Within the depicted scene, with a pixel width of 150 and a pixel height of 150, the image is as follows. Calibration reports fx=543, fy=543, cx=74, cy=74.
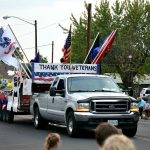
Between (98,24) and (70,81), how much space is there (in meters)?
38.9

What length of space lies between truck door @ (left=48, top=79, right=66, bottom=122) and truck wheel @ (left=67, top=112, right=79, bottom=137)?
574mm

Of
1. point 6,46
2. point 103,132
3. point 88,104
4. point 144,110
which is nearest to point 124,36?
point 144,110

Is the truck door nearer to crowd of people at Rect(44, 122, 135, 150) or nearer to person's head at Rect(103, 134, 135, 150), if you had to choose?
crowd of people at Rect(44, 122, 135, 150)

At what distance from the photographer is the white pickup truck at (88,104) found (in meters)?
15.6

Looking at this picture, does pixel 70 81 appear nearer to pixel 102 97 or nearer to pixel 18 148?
pixel 102 97

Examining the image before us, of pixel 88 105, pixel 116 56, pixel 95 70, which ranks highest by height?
pixel 116 56

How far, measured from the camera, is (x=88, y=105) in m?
15.6

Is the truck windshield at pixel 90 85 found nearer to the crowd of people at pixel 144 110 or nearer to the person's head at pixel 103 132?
the person's head at pixel 103 132

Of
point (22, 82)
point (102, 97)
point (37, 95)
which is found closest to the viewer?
point (102, 97)

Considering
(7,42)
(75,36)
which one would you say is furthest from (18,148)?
(75,36)

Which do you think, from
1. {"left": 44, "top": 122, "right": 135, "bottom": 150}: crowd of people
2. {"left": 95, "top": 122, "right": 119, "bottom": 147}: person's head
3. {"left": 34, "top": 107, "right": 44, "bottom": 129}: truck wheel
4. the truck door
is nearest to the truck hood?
the truck door

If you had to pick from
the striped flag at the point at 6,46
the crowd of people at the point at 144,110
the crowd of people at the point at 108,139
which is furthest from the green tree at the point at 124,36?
the crowd of people at the point at 108,139

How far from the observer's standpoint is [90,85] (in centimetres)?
1684

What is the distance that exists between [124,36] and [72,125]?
124 ft
